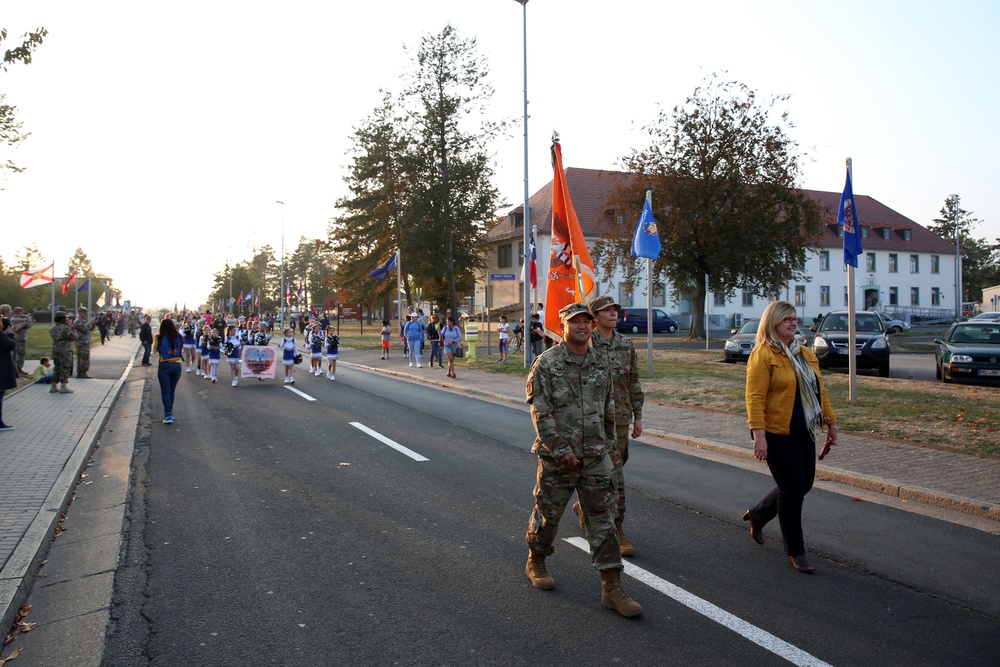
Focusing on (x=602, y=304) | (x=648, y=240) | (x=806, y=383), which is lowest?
(x=806, y=383)

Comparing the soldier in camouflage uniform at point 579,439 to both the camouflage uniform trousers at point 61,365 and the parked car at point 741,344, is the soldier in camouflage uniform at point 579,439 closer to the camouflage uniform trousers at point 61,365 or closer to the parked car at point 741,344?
the camouflage uniform trousers at point 61,365

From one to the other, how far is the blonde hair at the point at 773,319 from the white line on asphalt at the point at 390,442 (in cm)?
504

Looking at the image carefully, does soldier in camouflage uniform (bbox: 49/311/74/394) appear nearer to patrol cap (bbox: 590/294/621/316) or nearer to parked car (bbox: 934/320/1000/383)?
patrol cap (bbox: 590/294/621/316)

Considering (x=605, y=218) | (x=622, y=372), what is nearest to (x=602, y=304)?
(x=622, y=372)

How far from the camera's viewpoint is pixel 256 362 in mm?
19812

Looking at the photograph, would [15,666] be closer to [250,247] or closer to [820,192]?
[820,192]

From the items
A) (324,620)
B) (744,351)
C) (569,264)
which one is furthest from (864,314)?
(324,620)

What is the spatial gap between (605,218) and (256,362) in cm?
3290

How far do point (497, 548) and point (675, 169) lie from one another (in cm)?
3536

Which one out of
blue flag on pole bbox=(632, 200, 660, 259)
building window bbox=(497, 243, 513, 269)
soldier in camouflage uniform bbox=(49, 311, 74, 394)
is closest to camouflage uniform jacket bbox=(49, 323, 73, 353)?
soldier in camouflage uniform bbox=(49, 311, 74, 394)

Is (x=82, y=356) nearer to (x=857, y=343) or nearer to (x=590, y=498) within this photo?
(x=857, y=343)

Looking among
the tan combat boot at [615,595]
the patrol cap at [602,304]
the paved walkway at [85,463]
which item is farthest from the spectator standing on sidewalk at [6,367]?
the tan combat boot at [615,595]

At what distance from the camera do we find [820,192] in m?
72.9

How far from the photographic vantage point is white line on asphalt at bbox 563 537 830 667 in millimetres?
3898
